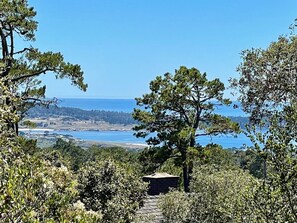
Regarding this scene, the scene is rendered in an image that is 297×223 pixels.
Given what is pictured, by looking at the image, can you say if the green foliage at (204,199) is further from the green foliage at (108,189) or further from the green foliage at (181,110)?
the green foliage at (181,110)

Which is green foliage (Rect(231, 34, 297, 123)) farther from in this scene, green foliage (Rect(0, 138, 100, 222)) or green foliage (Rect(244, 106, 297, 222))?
green foliage (Rect(0, 138, 100, 222))

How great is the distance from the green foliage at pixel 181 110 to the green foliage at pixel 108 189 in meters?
15.4

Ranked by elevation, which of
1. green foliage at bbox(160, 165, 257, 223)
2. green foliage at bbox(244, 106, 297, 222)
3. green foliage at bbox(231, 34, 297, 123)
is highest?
green foliage at bbox(231, 34, 297, 123)

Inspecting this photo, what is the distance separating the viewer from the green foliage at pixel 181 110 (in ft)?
88.4

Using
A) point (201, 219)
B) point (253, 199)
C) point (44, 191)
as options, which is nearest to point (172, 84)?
point (201, 219)

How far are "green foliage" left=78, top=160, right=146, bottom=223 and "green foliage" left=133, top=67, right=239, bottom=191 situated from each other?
50.5 ft

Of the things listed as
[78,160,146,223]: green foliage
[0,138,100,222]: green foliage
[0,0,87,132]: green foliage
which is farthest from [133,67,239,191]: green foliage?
[0,138,100,222]: green foliage

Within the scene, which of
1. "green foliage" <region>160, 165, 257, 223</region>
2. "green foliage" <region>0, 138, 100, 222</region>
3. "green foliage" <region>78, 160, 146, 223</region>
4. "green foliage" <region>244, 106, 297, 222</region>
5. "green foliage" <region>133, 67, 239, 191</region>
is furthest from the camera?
"green foliage" <region>133, 67, 239, 191</region>

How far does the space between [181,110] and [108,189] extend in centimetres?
1737

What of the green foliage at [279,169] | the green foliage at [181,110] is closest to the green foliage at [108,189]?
the green foliage at [279,169]

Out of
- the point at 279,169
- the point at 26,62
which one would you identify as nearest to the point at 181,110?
the point at 26,62

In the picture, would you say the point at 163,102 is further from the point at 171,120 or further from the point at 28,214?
the point at 28,214

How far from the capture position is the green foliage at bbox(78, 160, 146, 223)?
34.1ft

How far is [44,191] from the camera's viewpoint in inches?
188
